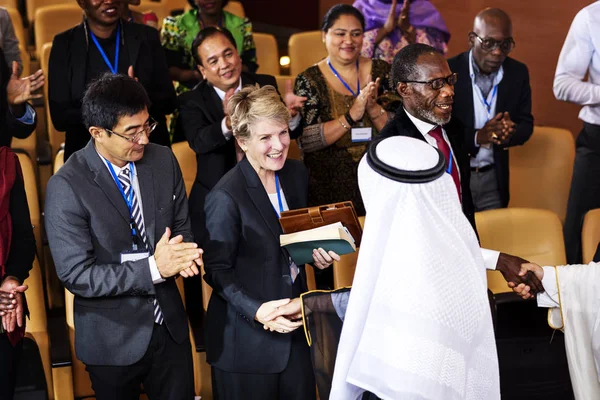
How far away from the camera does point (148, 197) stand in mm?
3057

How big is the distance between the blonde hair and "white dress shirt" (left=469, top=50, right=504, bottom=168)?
5.63ft

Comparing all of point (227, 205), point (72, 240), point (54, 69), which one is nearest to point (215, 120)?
point (54, 69)

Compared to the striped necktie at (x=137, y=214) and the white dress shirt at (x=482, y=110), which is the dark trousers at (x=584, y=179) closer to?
the white dress shirt at (x=482, y=110)

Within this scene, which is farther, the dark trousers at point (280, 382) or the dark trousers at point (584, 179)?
the dark trousers at point (584, 179)

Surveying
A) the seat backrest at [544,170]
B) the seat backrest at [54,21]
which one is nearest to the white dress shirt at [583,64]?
the seat backrest at [544,170]

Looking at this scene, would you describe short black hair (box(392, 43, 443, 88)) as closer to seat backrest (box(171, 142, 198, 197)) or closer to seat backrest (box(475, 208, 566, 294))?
seat backrest (box(475, 208, 566, 294))

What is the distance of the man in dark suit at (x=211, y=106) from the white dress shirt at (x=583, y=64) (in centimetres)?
170

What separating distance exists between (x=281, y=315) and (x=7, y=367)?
1.03 m

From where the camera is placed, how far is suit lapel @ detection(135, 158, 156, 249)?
303cm

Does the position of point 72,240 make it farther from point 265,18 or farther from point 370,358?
point 265,18

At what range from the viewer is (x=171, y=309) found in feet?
10.1

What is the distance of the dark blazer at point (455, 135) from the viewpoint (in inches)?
133

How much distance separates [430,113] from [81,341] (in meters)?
1.62

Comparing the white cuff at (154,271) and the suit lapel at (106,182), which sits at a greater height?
the suit lapel at (106,182)
